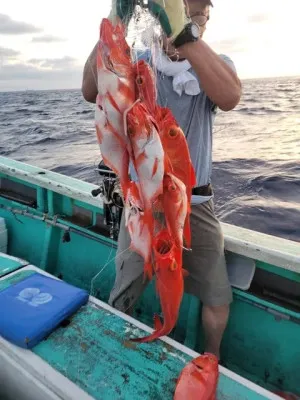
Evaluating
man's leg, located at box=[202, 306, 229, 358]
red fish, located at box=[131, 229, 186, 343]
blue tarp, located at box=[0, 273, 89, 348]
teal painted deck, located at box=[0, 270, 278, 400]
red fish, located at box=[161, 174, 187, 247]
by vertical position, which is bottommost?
man's leg, located at box=[202, 306, 229, 358]

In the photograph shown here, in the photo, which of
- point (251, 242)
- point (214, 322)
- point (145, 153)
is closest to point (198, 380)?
point (214, 322)

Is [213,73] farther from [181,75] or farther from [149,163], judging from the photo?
[149,163]

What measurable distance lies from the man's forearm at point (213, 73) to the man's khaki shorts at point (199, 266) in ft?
2.66

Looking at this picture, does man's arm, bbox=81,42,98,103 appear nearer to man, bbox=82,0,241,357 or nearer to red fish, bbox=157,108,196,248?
man, bbox=82,0,241,357

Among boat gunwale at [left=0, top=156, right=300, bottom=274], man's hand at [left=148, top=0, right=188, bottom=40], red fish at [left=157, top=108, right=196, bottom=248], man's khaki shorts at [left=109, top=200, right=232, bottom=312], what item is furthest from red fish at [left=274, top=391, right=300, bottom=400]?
man's hand at [left=148, top=0, right=188, bottom=40]

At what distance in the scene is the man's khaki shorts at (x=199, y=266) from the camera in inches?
102

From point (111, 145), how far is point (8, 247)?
3.61 metres

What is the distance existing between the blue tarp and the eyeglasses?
1857 mm

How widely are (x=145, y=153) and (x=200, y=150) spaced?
102 cm

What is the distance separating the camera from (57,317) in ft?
7.28

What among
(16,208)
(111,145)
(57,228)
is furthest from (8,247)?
(111,145)

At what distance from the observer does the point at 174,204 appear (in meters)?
1.70

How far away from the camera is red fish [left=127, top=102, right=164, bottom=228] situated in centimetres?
146

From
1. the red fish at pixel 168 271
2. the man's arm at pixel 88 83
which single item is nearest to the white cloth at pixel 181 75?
the man's arm at pixel 88 83
